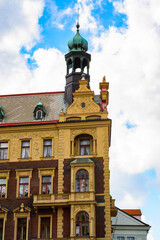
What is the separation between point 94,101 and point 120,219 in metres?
17.0

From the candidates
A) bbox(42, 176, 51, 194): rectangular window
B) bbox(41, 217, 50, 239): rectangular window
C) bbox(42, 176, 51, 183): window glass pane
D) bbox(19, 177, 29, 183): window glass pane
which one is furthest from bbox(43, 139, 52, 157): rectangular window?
bbox(41, 217, 50, 239): rectangular window

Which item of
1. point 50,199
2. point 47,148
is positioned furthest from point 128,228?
point 47,148

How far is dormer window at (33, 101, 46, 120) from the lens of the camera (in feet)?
159

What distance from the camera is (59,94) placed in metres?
52.6

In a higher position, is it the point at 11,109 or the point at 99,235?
the point at 11,109

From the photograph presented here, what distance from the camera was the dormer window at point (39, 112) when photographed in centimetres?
4841

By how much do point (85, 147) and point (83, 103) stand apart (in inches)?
210

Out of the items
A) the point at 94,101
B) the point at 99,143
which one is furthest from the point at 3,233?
the point at 94,101

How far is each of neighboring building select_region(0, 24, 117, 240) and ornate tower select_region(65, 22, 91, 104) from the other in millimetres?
Result: 2018

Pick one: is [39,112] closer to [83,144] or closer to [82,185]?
[83,144]

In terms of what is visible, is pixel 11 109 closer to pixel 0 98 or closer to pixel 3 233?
pixel 0 98

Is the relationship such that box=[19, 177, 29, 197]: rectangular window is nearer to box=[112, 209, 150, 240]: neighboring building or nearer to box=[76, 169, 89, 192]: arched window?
box=[76, 169, 89, 192]: arched window

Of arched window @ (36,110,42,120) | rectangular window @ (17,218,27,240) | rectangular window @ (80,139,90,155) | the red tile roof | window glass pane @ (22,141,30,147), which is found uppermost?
arched window @ (36,110,42,120)

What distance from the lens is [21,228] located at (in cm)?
4253
